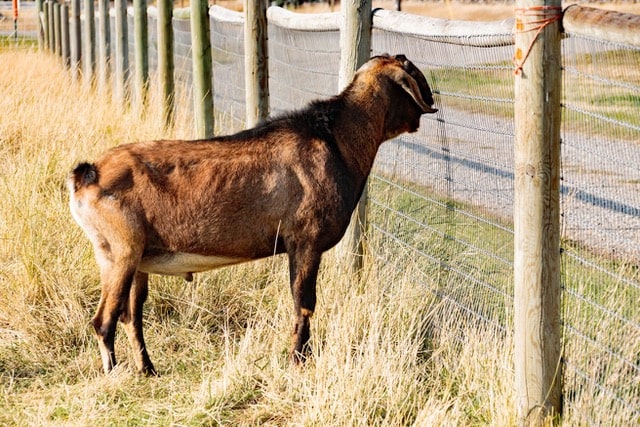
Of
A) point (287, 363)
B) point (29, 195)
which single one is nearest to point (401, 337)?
point (287, 363)

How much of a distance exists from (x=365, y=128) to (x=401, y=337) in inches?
46.5

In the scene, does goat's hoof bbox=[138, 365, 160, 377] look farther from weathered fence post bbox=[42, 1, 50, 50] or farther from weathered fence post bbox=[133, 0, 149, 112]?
weathered fence post bbox=[42, 1, 50, 50]

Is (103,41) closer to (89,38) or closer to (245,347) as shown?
(89,38)

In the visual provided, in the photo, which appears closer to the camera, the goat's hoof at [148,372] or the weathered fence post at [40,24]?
the goat's hoof at [148,372]

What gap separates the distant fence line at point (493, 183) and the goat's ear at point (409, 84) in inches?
8.7

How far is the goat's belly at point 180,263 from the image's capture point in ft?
17.1

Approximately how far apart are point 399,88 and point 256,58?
1858 mm

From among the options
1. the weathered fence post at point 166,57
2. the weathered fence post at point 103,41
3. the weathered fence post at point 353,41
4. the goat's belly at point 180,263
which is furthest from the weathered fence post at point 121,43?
the goat's belly at point 180,263

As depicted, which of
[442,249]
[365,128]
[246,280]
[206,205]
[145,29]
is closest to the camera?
[206,205]

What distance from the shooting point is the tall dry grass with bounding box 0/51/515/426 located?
4637 mm

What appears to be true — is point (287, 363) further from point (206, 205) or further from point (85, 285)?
point (85, 285)

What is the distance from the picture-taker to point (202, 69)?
27.1 ft

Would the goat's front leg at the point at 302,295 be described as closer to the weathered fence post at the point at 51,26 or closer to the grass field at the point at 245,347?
the grass field at the point at 245,347

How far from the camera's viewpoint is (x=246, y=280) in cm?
647
